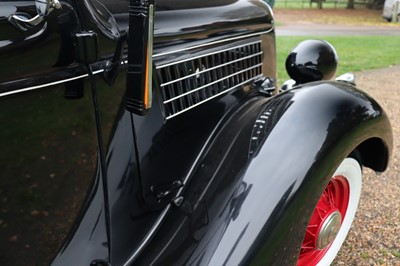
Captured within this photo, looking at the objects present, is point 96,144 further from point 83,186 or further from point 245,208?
point 245,208

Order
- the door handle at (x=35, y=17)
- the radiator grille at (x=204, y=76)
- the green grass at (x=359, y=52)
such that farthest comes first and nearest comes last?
the green grass at (x=359, y=52), the radiator grille at (x=204, y=76), the door handle at (x=35, y=17)

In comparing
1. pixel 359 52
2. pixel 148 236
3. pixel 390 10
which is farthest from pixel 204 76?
pixel 390 10

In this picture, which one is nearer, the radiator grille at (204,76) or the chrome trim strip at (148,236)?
the chrome trim strip at (148,236)

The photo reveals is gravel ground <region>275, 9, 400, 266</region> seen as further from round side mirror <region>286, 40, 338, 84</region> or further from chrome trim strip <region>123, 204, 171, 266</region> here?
chrome trim strip <region>123, 204, 171, 266</region>

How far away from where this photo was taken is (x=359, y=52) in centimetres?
Answer: 1026

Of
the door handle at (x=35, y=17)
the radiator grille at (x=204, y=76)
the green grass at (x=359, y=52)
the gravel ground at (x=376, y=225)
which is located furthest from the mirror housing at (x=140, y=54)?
the green grass at (x=359, y=52)

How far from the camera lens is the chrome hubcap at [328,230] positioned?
1887 mm

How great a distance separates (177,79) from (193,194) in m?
0.47

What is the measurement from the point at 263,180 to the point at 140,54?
0.61 meters

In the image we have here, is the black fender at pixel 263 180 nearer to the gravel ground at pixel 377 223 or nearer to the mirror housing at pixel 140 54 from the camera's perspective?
the mirror housing at pixel 140 54

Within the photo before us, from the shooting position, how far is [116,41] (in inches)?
56.7

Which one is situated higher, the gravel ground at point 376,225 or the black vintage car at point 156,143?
the black vintage car at point 156,143

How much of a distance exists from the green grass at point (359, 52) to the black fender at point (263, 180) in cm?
504

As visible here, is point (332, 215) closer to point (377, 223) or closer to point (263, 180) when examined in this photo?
point (263, 180)
